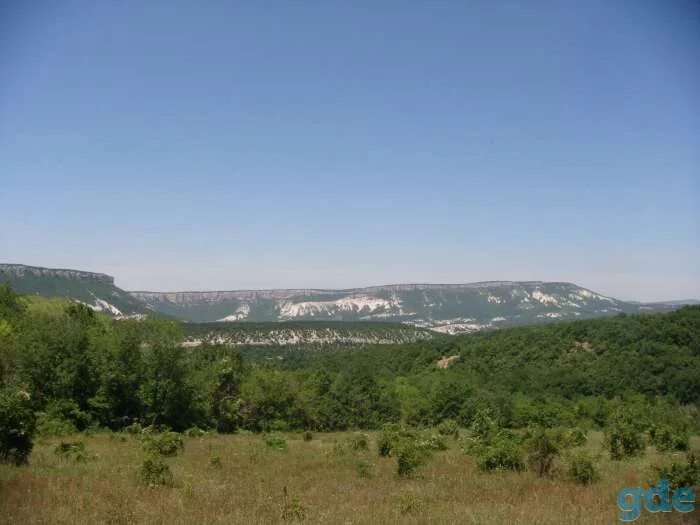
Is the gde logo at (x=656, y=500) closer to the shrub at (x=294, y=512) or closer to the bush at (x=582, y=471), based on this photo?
the bush at (x=582, y=471)

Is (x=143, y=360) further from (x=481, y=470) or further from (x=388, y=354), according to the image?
(x=388, y=354)

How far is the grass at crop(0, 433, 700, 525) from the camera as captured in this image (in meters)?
11.3

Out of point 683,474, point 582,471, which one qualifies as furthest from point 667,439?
point 683,474

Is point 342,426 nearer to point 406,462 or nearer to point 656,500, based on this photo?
point 406,462

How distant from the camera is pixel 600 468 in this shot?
19.3m

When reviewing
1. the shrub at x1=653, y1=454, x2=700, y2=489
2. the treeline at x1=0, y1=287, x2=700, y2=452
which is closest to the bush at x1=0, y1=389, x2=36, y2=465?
the treeline at x1=0, y1=287, x2=700, y2=452

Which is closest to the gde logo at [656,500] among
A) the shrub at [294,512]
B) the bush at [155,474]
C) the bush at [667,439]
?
the shrub at [294,512]

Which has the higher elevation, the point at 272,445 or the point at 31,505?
the point at 31,505

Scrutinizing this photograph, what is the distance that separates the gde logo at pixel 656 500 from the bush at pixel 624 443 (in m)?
9.92

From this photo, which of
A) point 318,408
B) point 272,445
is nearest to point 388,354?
point 318,408

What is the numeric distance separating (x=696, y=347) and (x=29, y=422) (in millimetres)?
77926

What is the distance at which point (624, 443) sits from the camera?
23.2 meters

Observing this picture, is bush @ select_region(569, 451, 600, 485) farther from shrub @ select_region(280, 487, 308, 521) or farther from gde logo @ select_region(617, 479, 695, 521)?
shrub @ select_region(280, 487, 308, 521)

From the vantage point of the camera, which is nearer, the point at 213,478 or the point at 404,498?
the point at 404,498
